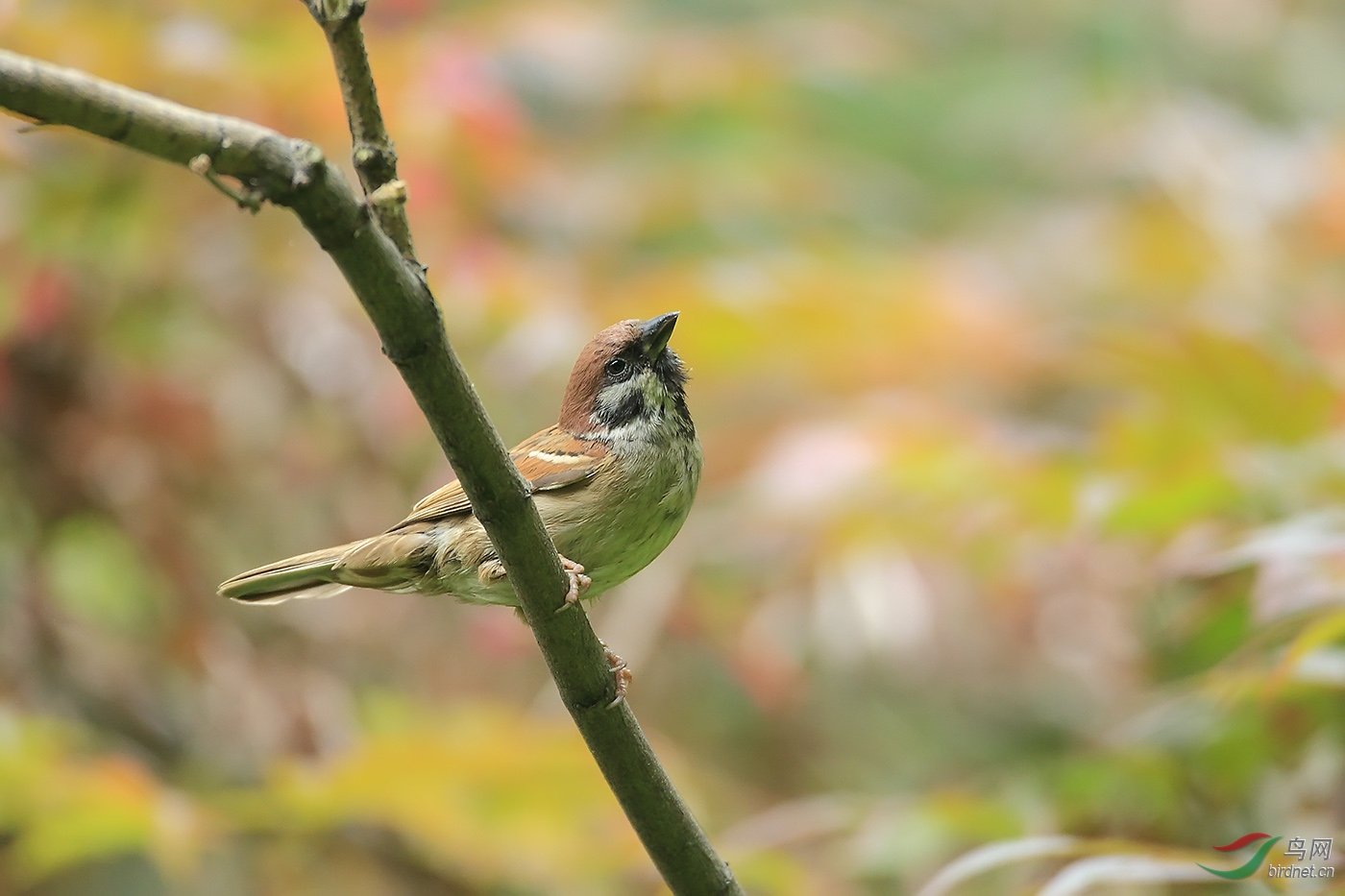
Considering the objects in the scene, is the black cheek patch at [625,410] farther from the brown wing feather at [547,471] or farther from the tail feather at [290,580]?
the tail feather at [290,580]

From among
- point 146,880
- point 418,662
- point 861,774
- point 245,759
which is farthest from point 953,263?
point 146,880

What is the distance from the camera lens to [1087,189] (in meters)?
8.38

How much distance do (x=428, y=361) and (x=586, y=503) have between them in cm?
100

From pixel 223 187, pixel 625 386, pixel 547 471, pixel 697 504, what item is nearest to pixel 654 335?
pixel 625 386

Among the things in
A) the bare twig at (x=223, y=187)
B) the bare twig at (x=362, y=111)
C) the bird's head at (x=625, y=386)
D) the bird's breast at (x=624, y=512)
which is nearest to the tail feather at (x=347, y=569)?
the bird's breast at (x=624, y=512)

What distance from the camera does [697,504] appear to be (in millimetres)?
4961

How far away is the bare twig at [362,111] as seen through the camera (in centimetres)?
119

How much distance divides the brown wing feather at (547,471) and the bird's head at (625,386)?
5 centimetres

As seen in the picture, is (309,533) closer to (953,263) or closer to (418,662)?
(418,662)

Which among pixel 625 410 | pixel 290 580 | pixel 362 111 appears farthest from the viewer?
pixel 625 410

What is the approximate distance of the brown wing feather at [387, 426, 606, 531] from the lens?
2350 mm

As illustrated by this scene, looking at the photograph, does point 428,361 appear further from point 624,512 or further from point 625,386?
point 625,386

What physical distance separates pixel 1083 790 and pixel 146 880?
158 inches

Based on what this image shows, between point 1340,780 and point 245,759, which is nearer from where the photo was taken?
point 1340,780
